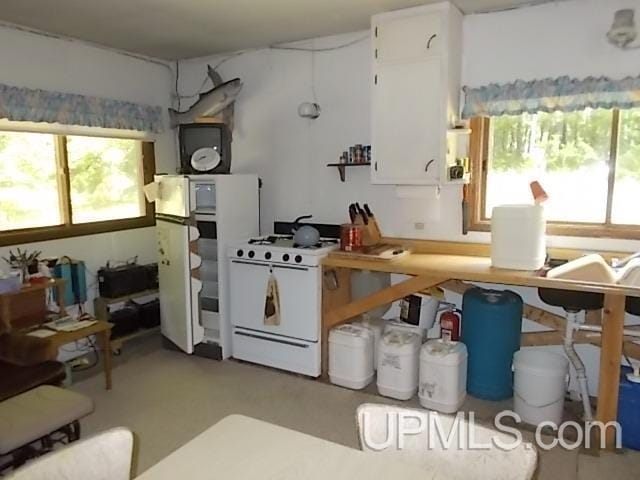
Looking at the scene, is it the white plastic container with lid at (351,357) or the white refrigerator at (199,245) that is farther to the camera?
the white refrigerator at (199,245)

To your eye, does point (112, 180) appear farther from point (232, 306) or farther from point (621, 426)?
point (621, 426)

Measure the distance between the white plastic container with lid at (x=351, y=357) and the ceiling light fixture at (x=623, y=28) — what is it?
2.33 m

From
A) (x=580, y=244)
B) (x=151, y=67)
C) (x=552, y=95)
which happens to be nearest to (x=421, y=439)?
(x=580, y=244)

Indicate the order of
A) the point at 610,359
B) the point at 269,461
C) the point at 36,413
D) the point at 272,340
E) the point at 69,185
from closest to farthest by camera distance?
the point at 269,461 < the point at 36,413 < the point at 610,359 < the point at 272,340 < the point at 69,185

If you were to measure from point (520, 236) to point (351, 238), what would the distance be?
43.5 inches

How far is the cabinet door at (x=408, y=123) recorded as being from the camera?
3188 millimetres

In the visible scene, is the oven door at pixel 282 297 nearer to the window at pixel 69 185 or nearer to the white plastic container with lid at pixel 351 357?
the white plastic container with lid at pixel 351 357

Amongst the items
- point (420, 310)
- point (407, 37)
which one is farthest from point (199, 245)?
point (407, 37)

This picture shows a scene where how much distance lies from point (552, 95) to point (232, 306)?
263 cm

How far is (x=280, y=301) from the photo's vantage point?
11.6 feet

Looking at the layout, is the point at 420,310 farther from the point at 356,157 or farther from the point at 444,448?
the point at 444,448

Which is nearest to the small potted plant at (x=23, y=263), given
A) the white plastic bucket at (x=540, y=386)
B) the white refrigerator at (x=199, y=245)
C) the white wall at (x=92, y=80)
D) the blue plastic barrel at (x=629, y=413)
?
the white wall at (x=92, y=80)

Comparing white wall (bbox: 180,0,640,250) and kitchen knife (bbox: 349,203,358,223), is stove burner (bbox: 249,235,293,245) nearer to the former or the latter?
white wall (bbox: 180,0,640,250)

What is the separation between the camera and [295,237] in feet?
11.9
